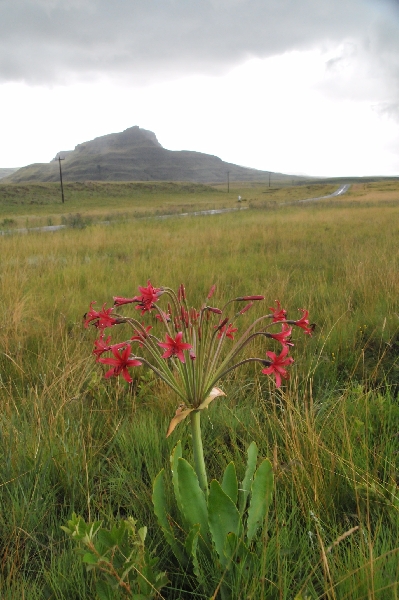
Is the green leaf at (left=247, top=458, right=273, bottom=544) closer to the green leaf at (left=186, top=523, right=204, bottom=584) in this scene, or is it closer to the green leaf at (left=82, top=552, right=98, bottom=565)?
the green leaf at (left=186, top=523, right=204, bottom=584)

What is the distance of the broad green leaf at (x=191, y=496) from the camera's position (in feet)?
3.93

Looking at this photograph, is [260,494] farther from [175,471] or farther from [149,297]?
[149,297]

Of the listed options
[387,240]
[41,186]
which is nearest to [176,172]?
[41,186]

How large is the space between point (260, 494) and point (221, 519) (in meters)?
0.16

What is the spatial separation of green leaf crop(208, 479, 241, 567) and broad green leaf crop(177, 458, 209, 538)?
0.28 feet

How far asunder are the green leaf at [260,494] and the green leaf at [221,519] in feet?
0.30

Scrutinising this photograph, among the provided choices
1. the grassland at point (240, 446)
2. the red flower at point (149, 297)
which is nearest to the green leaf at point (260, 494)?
the grassland at point (240, 446)

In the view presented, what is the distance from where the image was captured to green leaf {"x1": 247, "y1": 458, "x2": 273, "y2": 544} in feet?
4.06

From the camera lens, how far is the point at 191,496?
4.03 ft

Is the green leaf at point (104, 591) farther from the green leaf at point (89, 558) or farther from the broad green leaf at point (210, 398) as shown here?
the broad green leaf at point (210, 398)

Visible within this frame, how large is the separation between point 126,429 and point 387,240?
7.94 m

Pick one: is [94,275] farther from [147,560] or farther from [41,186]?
[41,186]

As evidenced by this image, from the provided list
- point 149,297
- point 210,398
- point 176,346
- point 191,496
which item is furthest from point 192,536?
point 149,297

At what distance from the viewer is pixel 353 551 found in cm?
118
